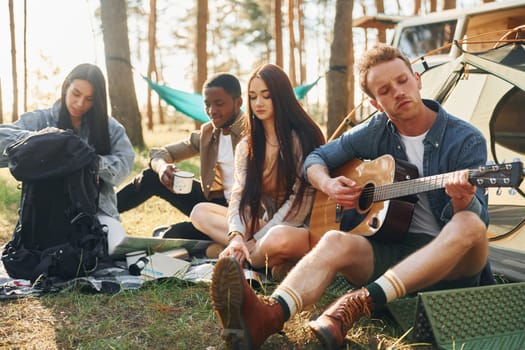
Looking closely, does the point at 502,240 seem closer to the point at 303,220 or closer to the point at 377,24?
the point at 303,220

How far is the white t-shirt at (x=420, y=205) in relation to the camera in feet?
6.60

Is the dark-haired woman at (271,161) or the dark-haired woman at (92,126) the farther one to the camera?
the dark-haired woman at (92,126)

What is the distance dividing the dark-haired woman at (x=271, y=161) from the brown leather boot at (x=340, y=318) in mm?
723

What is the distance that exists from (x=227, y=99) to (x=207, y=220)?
638mm

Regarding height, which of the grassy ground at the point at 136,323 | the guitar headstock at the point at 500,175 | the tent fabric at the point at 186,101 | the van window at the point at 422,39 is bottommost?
the grassy ground at the point at 136,323

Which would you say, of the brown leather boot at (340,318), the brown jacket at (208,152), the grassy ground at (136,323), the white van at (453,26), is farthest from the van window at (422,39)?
the brown leather boot at (340,318)

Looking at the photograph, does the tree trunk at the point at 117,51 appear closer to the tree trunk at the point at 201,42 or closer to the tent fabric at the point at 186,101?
the tent fabric at the point at 186,101

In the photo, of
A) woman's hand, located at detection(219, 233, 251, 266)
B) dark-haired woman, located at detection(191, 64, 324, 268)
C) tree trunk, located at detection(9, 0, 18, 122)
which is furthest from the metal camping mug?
tree trunk, located at detection(9, 0, 18, 122)

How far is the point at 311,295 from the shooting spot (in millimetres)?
1704

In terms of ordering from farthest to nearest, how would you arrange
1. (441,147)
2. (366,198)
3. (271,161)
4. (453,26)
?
(453,26) < (271,161) < (366,198) < (441,147)

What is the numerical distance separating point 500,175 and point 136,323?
4.29 feet

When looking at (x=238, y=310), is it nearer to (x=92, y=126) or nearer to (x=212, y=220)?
(x=212, y=220)

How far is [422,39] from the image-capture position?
5270 mm

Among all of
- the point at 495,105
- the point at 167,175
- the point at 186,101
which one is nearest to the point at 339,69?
the point at 186,101
